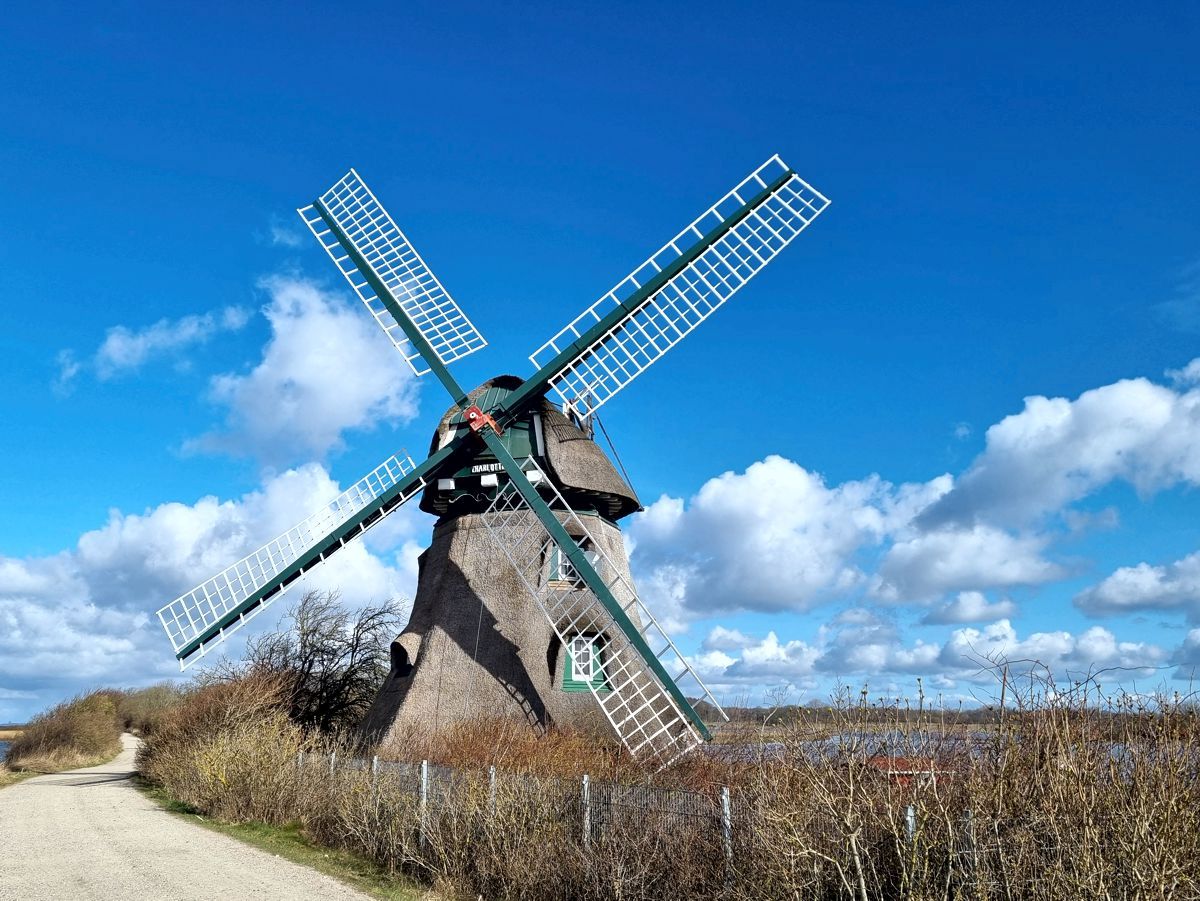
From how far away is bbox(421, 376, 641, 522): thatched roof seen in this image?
17.6 meters

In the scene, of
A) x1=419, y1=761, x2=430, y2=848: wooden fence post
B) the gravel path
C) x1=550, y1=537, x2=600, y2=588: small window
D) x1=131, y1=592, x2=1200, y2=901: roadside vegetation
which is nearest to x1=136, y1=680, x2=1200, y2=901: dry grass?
x1=131, y1=592, x2=1200, y2=901: roadside vegetation

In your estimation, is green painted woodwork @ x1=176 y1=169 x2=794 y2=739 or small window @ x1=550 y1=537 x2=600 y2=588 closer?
small window @ x1=550 y1=537 x2=600 y2=588

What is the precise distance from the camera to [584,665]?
16.0m

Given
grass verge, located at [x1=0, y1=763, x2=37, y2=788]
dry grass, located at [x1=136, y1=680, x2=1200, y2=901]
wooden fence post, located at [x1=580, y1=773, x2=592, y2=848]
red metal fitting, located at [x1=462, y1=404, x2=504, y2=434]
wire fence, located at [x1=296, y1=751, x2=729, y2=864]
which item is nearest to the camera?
dry grass, located at [x1=136, y1=680, x2=1200, y2=901]

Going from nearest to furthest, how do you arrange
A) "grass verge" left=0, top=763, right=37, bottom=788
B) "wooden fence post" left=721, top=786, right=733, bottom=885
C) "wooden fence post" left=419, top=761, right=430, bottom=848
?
1. "wooden fence post" left=721, top=786, right=733, bottom=885
2. "wooden fence post" left=419, top=761, right=430, bottom=848
3. "grass verge" left=0, top=763, right=37, bottom=788

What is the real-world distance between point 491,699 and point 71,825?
28.3ft

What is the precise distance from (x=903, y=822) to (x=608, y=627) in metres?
10.5

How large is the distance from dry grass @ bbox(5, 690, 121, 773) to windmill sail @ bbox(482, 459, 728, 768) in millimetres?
29481

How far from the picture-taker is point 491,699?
1622 centimetres

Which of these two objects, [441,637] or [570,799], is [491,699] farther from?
[570,799]

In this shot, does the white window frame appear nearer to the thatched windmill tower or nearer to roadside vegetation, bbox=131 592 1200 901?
the thatched windmill tower

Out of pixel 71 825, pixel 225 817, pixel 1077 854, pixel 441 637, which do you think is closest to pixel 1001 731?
pixel 1077 854

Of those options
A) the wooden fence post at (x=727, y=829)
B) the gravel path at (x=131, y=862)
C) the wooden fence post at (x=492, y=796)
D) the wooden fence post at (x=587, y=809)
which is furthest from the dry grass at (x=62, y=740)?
the wooden fence post at (x=727, y=829)

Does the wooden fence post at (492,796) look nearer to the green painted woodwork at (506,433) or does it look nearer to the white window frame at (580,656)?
the white window frame at (580,656)
